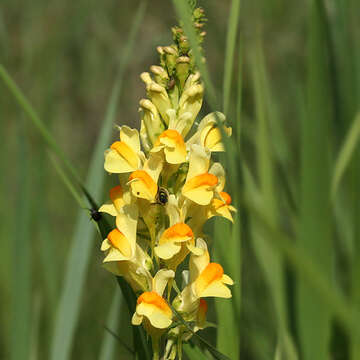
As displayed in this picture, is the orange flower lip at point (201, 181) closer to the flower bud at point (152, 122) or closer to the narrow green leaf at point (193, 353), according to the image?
the flower bud at point (152, 122)

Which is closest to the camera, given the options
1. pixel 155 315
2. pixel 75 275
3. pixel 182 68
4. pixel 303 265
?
pixel 303 265

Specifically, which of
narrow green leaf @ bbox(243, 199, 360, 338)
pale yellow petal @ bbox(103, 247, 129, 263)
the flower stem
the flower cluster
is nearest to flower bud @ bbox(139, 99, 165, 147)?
the flower cluster

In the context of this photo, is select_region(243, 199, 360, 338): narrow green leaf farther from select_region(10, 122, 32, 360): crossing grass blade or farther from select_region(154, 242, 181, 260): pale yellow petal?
select_region(10, 122, 32, 360): crossing grass blade

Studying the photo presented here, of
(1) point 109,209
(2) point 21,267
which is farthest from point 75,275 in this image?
(1) point 109,209

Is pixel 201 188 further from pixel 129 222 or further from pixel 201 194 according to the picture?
pixel 129 222

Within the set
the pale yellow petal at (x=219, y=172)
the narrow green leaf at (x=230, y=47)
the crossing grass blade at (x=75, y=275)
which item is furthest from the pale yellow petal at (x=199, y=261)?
the crossing grass blade at (x=75, y=275)

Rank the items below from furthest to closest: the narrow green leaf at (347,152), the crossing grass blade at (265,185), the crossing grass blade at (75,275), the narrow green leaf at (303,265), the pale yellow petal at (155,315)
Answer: the crossing grass blade at (75,275)
the crossing grass blade at (265,185)
the narrow green leaf at (347,152)
the pale yellow petal at (155,315)
the narrow green leaf at (303,265)

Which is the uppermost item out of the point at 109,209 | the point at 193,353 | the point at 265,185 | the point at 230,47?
the point at 230,47
